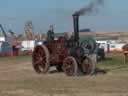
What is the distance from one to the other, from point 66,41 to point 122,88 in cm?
722

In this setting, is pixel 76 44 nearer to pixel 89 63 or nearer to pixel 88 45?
pixel 89 63

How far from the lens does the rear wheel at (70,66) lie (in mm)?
20922

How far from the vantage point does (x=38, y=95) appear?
13.8 m

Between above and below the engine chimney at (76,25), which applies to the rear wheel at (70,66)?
below

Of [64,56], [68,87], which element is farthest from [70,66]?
[68,87]

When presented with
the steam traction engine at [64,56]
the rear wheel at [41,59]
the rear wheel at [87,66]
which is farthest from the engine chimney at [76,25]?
the rear wheel at [41,59]

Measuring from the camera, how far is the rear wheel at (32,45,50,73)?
2247cm

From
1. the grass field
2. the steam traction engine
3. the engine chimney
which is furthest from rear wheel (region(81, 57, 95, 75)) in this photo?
the grass field

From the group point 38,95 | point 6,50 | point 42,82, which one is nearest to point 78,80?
point 42,82

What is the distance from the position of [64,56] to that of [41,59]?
1.39 meters

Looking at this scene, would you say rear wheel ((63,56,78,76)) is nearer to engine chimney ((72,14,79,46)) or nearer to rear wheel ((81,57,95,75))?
rear wheel ((81,57,95,75))

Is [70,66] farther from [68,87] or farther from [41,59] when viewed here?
[68,87]

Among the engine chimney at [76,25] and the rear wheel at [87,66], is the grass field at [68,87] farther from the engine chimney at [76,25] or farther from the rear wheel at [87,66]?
the engine chimney at [76,25]

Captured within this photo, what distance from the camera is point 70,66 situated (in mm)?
21250
